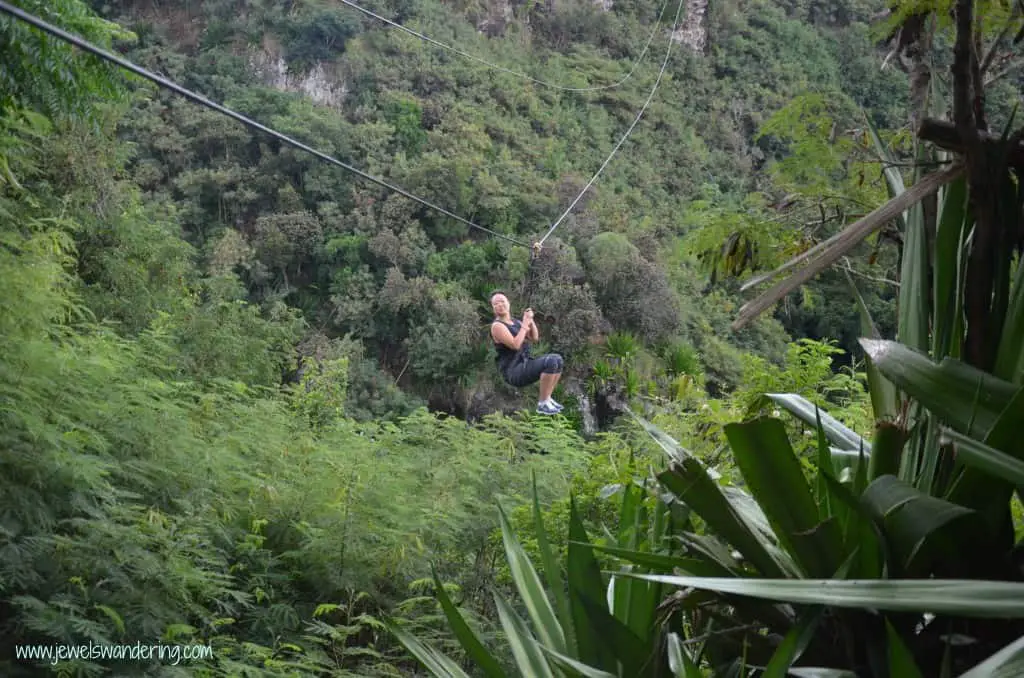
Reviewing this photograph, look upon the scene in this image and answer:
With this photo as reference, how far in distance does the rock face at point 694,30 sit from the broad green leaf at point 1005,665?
26486mm

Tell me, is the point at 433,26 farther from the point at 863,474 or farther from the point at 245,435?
the point at 863,474

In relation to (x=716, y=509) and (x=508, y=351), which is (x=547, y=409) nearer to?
(x=508, y=351)

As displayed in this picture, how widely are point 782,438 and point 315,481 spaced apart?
3.54 metres

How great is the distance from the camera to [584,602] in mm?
1203

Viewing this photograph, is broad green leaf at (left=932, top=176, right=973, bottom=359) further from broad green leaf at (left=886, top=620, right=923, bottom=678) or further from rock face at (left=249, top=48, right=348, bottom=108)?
rock face at (left=249, top=48, right=348, bottom=108)

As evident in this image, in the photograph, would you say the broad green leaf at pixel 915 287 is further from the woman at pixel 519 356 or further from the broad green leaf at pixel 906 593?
the woman at pixel 519 356

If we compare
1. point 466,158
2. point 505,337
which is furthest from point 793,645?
point 466,158

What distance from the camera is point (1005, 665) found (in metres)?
0.71

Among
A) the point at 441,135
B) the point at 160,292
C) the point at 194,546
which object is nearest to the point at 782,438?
the point at 194,546

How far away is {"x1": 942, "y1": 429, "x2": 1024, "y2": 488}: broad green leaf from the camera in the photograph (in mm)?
851

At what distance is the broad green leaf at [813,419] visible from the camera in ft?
4.43

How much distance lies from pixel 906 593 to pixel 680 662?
418mm

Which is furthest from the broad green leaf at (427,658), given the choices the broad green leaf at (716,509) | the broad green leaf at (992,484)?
the broad green leaf at (992,484)

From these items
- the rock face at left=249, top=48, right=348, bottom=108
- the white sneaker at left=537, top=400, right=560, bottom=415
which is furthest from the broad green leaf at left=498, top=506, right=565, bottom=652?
the rock face at left=249, top=48, right=348, bottom=108
